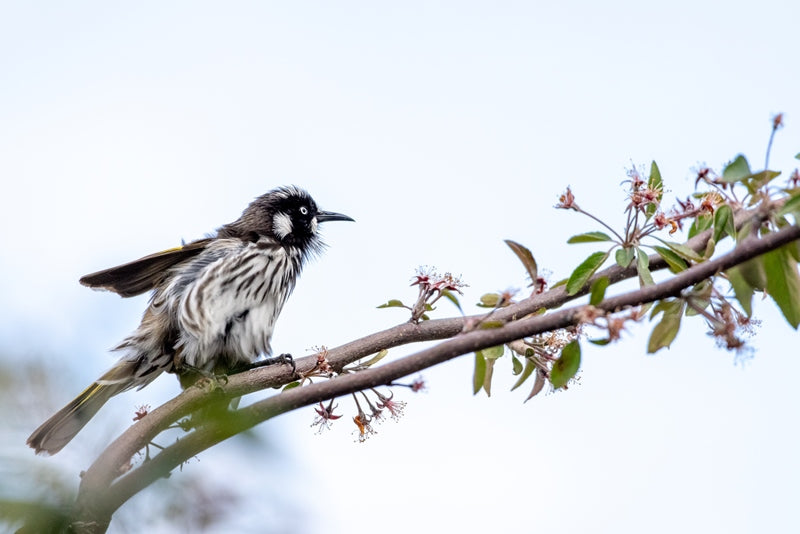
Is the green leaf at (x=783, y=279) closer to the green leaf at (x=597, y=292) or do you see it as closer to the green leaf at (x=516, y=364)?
the green leaf at (x=597, y=292)

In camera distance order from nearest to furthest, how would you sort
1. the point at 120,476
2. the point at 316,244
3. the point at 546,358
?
1. the point at 120,476
2. the point at 546,358
3. the point at 316,244

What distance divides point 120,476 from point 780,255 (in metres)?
2.05

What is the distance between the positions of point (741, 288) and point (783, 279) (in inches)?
5.8

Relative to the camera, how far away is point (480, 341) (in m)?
2.27

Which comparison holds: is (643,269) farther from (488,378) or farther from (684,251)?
(488,378)

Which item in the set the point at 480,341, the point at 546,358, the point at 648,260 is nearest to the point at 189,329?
the point at 546,358

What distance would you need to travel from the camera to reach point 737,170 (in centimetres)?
284

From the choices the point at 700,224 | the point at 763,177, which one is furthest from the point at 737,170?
the point at 700,224

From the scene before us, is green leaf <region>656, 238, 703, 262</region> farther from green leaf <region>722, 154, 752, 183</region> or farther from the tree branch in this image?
green leaf <region>722, 154, 752, 183</region>

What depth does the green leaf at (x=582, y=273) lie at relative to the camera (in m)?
3.19

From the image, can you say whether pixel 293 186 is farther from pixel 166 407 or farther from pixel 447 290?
pixel 166 407

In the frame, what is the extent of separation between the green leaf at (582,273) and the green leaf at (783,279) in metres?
0.71

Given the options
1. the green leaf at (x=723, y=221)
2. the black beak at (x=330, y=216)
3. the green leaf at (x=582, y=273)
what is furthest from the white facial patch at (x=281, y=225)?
the green leaf at (x=723, y=221)

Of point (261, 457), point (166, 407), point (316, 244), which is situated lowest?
point (261, 457)
